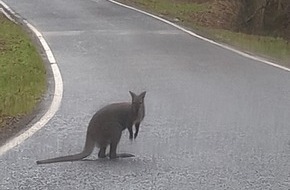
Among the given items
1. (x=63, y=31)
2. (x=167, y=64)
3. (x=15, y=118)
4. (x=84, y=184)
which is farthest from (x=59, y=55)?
(x=84, y=184)

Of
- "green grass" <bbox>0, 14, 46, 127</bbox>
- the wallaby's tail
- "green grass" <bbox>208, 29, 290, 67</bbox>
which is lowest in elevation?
"green grass" <bbox>0, 14, 46, 127</bbox>

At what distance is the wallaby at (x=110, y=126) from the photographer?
7.52 metres

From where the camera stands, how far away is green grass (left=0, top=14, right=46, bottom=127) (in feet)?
34.9

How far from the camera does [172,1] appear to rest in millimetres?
28953

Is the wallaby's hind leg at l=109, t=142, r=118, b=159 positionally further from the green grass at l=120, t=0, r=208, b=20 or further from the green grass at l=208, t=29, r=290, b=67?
the green grass at l=120, t=0, r=208, b=20

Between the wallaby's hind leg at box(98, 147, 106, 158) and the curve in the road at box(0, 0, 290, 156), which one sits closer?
the wallaby's hind leg at box(98, 147, 106, 158)

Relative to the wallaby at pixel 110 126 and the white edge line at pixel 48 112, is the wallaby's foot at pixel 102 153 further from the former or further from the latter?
the white edge line at pixel 48 112

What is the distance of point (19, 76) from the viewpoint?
42.2 feet

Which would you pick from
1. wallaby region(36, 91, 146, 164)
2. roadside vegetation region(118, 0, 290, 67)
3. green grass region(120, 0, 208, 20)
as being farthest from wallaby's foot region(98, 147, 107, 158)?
green grass region(120, 0, 208, 20)

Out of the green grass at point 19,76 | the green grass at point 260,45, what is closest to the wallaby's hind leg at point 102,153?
the green grass at point 19,76

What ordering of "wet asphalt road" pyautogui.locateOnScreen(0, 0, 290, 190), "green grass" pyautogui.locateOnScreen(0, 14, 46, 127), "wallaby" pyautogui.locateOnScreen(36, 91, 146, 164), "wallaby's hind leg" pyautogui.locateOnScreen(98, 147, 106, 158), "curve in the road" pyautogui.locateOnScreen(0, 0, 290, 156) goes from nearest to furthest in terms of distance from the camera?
1. "wet asphalt road" pyautogui.locateOnScreen(0, 0, 290, 190)
2. "wallaby" pyautogui.locateOnScreen(36, 91, 146, 164)
3. "wallaby's hind leg" pyautogui.locateOnScreen(98, 147, 106, 158)
4. "curve in the road" pyautogui.locateOnScreen(0, 0, 290, 156)
5. "green grass" pyautogui.locateOnScreen(0, 14, 46, 127)

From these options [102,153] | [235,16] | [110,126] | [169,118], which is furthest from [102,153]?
[235,16]

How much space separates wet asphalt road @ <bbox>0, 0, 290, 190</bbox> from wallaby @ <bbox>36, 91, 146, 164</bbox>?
0.37 ft

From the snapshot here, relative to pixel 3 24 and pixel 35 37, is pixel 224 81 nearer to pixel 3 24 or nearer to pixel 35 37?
pixel 35 37
